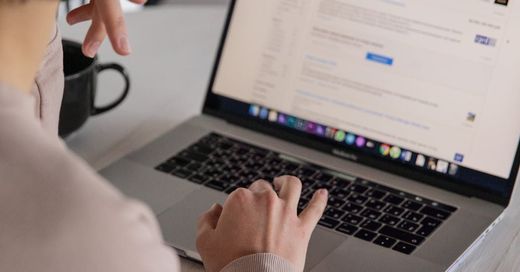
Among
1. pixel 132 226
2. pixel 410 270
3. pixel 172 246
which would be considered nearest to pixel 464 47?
pixel 410 270

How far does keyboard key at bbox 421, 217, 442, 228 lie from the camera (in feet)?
3.99

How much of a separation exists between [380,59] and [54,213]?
30.1 inches

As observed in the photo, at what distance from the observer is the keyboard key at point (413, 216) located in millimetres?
1227

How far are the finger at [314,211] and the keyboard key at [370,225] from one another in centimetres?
12

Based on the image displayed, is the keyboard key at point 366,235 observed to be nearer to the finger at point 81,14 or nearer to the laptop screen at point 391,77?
the laptop screen at point 391,77

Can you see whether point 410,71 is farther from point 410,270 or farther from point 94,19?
point 94,19

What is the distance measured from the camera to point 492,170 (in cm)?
127

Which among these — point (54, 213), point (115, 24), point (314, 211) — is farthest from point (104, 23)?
point (54, 213)

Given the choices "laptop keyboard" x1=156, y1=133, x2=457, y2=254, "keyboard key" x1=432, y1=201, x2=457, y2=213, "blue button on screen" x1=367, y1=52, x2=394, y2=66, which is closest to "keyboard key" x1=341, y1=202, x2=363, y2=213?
"laptop keyboard" x1=156, y1=133, x2=457, y2=254

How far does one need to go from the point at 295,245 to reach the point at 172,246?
20 centimetres

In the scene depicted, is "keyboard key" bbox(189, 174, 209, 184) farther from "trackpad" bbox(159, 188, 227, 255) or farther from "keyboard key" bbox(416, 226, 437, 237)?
"keyboard key" bbox(416, 226, 437, 237)

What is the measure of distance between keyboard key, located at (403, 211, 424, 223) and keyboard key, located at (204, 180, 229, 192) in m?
0.24

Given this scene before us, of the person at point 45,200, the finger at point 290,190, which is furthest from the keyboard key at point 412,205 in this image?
the person at point 45,200

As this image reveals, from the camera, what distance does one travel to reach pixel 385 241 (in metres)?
1.17
